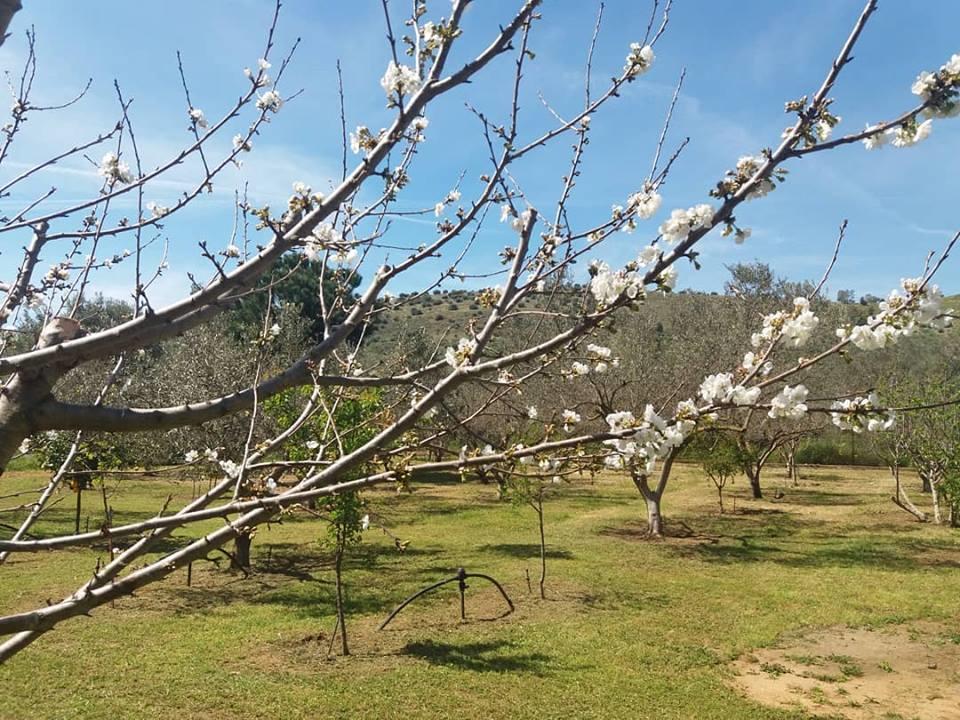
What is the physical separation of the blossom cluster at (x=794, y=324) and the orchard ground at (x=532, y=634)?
1.98 metres

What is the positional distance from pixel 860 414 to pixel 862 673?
709 cm

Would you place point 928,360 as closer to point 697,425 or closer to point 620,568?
point 620,568

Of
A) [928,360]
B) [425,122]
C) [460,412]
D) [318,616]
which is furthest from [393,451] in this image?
[928,360]

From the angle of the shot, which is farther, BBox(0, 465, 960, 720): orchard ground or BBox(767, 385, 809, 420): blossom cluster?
BBox(0, 465, 960, 720): orchard ground

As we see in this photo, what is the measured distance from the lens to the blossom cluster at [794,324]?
83.3 inches

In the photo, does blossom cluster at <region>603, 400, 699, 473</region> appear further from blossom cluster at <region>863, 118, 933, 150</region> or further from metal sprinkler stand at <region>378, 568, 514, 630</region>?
metal sprinkler stand at <region>378, 568, 514, 630</region>

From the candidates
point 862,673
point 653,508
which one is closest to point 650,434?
point 862,673

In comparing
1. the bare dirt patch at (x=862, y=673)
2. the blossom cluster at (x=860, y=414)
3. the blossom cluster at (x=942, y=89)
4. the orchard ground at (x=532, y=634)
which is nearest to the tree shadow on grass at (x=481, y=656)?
the orchard ground at (x=532, y=634)

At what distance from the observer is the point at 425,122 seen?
2.78 meters

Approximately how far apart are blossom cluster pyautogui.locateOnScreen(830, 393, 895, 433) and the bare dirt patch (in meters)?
5.80

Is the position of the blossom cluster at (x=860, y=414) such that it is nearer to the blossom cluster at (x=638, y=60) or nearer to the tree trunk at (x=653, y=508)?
the blossom cluster at (x=638, y=60)

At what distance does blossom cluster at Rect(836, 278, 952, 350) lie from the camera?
1.98m

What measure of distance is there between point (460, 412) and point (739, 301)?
13.3 metres

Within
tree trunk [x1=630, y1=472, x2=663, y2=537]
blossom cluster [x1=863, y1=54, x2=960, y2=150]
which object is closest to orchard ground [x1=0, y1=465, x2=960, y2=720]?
tree trunk [x1=630, y1=472, x2=663, y2=537]
